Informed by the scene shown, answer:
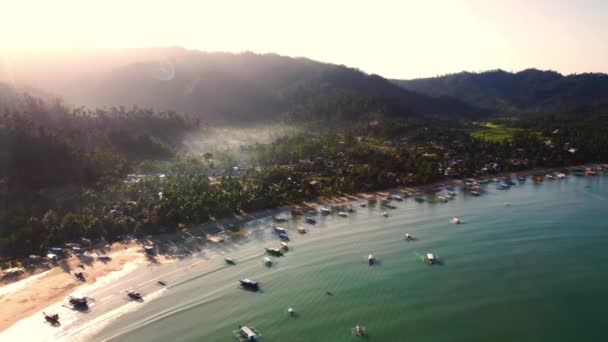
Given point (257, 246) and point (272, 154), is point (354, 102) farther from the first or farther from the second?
point (257, 246)

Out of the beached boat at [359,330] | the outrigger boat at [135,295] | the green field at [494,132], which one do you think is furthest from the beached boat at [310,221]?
the green field at [494,132]

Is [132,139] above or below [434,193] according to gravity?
above

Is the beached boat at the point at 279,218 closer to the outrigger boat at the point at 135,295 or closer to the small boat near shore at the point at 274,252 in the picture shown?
the small boat near shore at the point at 274,252

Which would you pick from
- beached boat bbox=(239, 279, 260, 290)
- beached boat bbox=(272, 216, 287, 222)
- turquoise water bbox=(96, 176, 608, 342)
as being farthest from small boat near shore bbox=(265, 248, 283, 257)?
beached boat bbox=(272, 216, 287, 222)

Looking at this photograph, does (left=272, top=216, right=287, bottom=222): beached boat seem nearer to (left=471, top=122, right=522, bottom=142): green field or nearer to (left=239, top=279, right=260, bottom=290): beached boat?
(left=239, top=279, right=260, bottom=290): beached boat

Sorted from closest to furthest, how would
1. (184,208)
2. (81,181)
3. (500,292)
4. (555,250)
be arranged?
(500,292) → (555,250) → (184,208) → (81,181)

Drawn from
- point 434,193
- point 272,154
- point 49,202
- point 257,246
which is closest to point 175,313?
point 257,246
